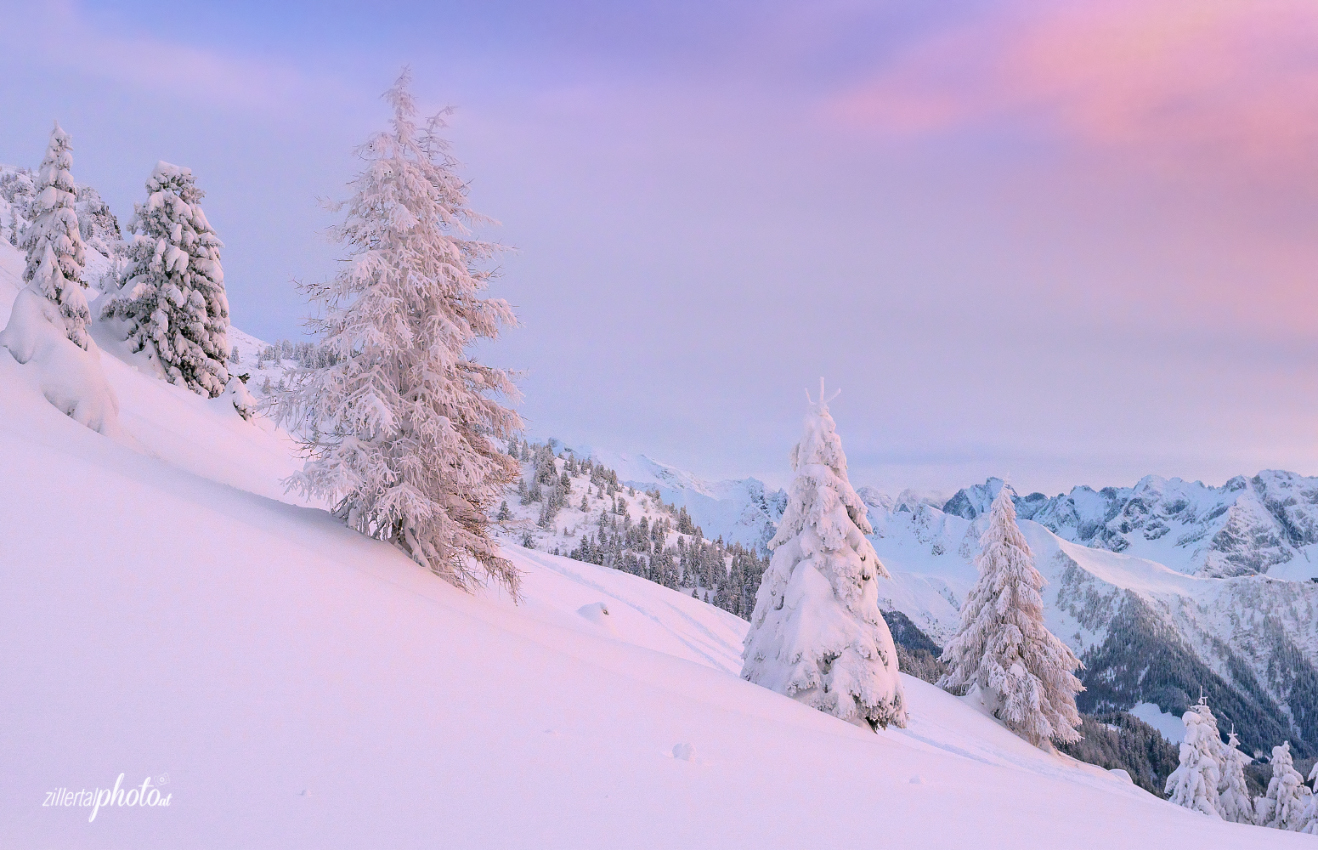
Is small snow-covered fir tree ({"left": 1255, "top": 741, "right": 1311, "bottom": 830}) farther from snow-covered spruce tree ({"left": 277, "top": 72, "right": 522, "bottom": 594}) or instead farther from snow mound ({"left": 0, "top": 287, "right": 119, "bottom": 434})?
snow mound ({"left": 0, "top": 287, "right": 119, "bottom": 434})

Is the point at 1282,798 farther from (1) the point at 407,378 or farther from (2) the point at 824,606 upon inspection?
(1) the point at 407,378

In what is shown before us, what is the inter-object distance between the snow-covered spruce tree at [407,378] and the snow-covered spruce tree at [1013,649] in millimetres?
27256

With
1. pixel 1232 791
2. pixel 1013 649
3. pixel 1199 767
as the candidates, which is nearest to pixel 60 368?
pixel 1013 649

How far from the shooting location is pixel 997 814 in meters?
5.90

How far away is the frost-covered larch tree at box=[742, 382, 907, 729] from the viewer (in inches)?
649

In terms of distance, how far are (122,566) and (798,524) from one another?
15.7m

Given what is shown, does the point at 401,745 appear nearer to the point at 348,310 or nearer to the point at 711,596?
the point at 348,310

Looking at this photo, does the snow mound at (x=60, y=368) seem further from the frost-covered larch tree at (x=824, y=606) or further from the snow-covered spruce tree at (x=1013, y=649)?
the snow-covered spruce tree at (x=1013, y=649)

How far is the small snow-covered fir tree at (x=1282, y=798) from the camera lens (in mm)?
36188

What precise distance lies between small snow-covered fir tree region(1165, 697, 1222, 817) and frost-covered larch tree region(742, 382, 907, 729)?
2735 centimetres

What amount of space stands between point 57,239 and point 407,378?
1712 cm

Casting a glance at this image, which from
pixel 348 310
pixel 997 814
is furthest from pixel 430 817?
pixel 348 310

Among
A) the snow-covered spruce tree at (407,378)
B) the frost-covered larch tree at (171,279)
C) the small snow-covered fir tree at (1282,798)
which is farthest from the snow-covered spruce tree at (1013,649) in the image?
the frost-covered larch tree at (171,279)

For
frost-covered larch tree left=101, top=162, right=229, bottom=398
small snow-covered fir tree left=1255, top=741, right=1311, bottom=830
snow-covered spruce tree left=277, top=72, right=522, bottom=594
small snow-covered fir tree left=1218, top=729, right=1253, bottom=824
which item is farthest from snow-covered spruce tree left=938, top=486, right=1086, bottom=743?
frost-covered larch tree left=101, top=162, right=229, bottom=398
